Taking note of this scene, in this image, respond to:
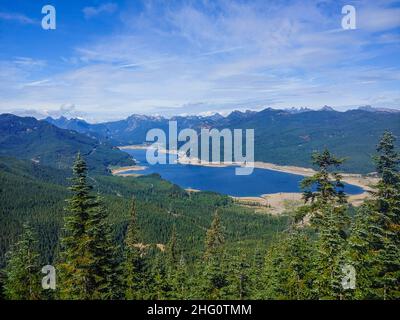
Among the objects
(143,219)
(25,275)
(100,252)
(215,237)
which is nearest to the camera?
(25,275)

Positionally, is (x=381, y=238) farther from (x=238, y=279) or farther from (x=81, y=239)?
(x=81, y=239)

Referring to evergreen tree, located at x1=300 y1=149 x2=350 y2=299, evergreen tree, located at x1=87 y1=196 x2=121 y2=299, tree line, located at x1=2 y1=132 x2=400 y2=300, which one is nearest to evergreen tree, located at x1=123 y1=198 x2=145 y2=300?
evergreen tree, located at x1=87 y1=196 x2=121 y2=299

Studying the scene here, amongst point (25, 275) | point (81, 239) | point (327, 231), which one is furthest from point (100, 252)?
point (327, 231)

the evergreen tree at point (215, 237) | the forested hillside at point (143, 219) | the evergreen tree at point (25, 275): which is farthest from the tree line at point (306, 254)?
the forested hillside at point (143, 219)

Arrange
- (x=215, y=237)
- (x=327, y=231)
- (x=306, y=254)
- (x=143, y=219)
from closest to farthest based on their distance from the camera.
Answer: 1. (x=327, y=231)
2. (x=306, y=254)
3. (x=215, y=237)
4. (x=143, y=219)

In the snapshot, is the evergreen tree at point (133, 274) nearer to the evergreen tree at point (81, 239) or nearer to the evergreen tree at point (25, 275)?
the evergreen tree at point (81, 239)
